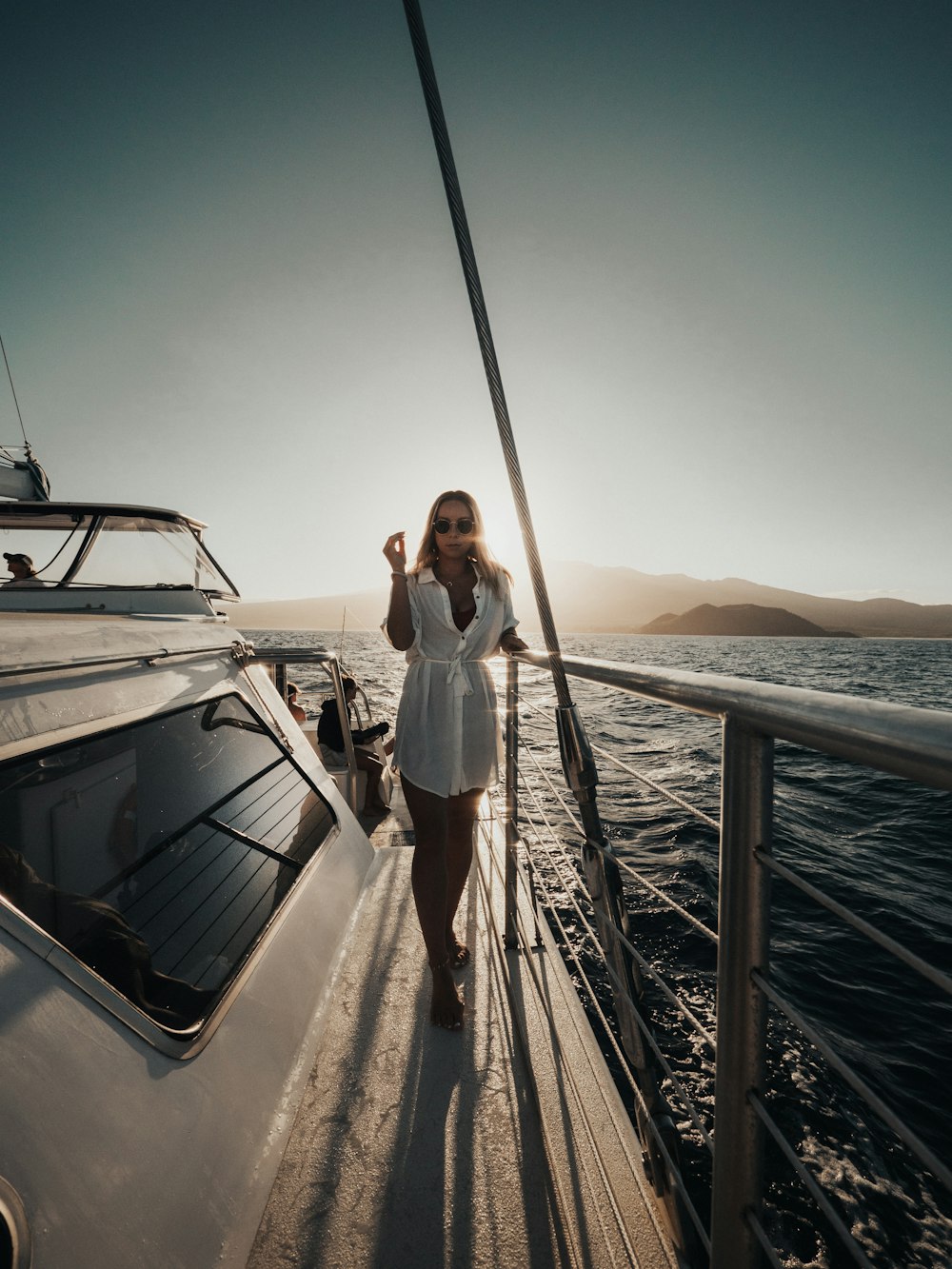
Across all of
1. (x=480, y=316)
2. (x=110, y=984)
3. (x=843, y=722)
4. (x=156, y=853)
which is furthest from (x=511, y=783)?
(x=843, y=722)

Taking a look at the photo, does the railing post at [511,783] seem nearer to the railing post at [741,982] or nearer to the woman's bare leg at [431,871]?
the woman's bare leg at [431,871]

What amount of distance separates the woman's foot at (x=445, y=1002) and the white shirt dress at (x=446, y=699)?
626 mm

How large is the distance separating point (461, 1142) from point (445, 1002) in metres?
0.44

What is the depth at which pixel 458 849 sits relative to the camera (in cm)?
222

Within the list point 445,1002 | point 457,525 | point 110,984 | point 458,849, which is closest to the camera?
point 110,984

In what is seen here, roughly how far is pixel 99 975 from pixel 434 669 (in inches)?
47.9

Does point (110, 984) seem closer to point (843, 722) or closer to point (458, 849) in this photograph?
point (458, 849)

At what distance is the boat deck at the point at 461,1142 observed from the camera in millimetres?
1296

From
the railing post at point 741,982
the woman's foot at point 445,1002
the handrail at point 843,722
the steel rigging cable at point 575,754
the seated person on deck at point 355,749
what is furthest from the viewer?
the seated person on deck at point 355,749

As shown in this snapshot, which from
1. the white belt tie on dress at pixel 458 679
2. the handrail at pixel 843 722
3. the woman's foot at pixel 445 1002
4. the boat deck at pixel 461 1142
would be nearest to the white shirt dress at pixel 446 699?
the white belt tie on dress at pixel 458 679

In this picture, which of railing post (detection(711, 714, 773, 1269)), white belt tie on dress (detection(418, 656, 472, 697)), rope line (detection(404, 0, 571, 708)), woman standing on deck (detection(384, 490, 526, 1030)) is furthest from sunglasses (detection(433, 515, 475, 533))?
railing post (detection(711, 714, 773, 1269))

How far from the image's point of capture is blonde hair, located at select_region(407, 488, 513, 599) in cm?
211

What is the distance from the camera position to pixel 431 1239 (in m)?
1.32

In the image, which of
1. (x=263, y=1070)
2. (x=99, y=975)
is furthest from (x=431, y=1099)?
(x=99, y=975)
